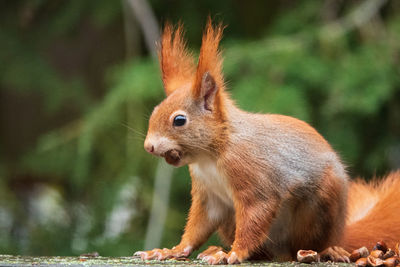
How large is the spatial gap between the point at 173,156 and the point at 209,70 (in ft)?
0.69

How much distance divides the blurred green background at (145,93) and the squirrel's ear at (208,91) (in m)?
0.67

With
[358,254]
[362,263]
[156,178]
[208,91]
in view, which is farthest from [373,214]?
[156,178]

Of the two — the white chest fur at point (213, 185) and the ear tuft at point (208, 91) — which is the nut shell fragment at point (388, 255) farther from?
the ear tuft at point (208, 91)

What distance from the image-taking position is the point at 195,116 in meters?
1.50

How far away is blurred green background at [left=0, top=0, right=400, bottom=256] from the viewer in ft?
8.10

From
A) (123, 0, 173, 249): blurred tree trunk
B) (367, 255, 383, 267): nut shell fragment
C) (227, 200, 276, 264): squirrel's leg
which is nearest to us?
(367, 255, 383, 267): nut shell fragment

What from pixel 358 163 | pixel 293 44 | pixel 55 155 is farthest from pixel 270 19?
pixel 55 155

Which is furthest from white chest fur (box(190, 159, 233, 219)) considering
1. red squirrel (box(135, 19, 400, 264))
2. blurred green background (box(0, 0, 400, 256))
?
blurred green background (box(0, 0, 400, 256))

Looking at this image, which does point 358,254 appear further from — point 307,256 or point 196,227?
point 196,227

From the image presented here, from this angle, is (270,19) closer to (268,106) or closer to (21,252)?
(268,106)

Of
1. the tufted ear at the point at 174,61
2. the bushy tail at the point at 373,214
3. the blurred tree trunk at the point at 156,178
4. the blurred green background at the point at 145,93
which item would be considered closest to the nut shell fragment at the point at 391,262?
the bushy tail at the point at 373,214

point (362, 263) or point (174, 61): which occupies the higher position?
point (174, 61)

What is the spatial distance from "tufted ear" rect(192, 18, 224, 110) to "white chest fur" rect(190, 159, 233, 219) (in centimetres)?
13

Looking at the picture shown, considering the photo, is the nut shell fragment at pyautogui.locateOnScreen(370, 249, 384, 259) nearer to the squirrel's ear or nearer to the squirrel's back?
the squirrel's back
